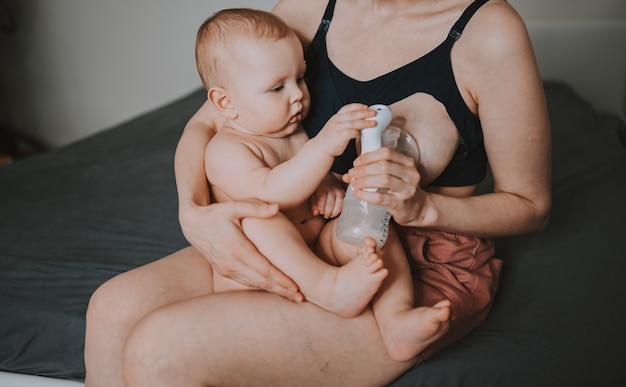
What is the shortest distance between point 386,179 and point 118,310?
544mm

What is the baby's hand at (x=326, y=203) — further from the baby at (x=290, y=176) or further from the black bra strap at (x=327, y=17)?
the black bra strap at (x=327, y=17)

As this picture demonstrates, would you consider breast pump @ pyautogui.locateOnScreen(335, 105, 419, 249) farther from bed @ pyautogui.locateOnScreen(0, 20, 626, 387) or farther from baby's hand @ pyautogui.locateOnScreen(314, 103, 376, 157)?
bed @ pyautogui.locateOnScreen(0, 20, 626, 387)

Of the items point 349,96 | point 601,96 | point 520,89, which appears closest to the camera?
point 520,89

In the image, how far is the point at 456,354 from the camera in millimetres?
1111

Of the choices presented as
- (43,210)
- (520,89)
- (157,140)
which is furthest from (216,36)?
(157,140)

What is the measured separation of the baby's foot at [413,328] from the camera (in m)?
0.92

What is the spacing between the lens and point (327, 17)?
132 cm

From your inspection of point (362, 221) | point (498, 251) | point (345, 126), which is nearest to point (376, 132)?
point (345, 126)

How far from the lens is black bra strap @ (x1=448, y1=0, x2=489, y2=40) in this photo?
112cm

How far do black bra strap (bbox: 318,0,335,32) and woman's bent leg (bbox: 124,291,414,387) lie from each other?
23.5 inches

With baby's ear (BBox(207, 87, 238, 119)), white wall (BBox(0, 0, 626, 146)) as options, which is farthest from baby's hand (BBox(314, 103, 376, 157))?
white wall (BBox(0, 0, 626, 146))

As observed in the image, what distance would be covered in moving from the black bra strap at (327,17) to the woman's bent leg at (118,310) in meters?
0.59

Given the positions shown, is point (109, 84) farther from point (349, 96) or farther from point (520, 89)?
point (520, 89)

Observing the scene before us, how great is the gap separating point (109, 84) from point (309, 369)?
2.92m
